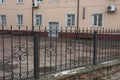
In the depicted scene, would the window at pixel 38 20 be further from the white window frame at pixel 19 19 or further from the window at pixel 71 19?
the window at pixel 71 19

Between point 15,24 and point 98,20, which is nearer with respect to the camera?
point 98,20

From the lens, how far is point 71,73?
→ 6.65 m

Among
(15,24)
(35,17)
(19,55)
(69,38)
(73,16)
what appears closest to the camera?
(19,55)

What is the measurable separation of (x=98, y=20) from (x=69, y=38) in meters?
18.3

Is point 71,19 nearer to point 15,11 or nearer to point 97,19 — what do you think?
point 97,19

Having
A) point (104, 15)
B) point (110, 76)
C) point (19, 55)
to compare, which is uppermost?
point (104, 15)

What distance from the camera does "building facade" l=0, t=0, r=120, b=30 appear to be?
25062 millimetres

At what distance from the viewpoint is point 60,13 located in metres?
28.8

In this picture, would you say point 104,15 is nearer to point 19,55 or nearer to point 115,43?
point 115,43

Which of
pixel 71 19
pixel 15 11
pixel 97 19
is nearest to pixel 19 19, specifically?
pixel 15 11

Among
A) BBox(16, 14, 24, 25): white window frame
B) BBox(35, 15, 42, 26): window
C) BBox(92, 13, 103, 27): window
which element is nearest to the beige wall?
BBox(16, 14, 24, 25): white window frame

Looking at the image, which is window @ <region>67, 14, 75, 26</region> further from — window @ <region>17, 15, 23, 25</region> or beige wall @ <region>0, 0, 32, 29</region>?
window @ <region>17, 15, 23, 25</region>

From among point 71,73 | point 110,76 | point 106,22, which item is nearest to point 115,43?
point 110,76

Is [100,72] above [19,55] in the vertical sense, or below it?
below
